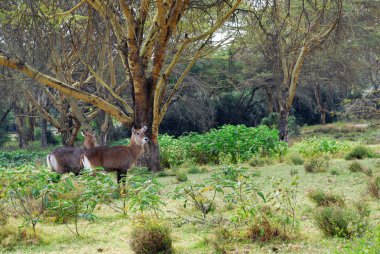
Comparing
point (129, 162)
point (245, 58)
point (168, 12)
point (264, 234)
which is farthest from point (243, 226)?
point (245, 58)

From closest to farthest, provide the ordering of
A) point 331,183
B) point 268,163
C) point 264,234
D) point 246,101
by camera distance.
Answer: point 264,234
point 331,183
point 268,163
point 246,101

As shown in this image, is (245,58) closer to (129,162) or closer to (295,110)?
(295,110)

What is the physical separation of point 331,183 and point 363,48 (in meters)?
22.4

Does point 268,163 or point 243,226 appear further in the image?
point 268,163

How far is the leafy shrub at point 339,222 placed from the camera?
19.4 ft

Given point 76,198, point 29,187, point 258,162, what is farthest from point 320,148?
point 29,187

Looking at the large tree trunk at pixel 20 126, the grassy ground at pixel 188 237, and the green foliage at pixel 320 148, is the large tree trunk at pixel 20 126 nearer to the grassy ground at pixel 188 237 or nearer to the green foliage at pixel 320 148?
the green foliage at pixel 320 148

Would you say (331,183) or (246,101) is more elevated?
(246,101)

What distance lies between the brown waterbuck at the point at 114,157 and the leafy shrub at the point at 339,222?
19.5ft

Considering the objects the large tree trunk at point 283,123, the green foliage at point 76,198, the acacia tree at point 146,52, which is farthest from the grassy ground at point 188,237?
the large tree trunk at point 283,123

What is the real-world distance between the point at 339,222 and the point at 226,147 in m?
11.6

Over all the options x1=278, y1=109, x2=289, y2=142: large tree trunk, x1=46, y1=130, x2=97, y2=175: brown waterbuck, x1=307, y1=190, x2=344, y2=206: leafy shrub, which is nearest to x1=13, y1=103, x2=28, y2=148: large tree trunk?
x1=278, y1=109, x2=289, y2=142: large tree trunk

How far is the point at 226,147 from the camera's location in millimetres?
17531

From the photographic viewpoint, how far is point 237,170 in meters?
7.77
